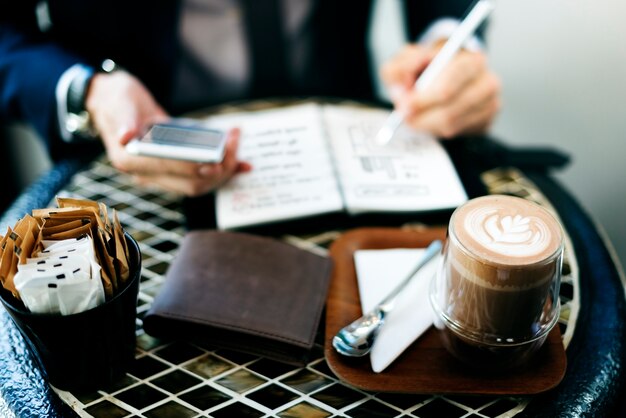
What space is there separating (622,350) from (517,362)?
13 cm

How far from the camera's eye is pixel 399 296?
560 millimetres

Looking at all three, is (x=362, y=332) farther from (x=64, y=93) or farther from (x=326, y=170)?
(x=64, y=93)

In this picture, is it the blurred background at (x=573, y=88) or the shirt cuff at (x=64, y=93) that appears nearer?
the shirt cuff at (x=64, y=93)

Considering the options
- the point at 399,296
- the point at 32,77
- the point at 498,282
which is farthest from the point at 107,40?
the point at 498,282

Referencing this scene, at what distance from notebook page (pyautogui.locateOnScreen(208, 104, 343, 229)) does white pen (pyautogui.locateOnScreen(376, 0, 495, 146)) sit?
3.6 inches

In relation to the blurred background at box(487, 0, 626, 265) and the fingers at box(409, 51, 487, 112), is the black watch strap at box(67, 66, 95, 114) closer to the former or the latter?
the fingers at box(409, 51, 487, 112)

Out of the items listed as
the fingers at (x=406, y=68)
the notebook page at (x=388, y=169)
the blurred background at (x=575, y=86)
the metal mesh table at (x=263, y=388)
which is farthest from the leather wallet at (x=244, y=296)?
the blurred background at (x=575, y=86)

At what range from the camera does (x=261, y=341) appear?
1.71ft

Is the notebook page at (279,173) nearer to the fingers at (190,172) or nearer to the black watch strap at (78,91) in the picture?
the fingers at (190,172)

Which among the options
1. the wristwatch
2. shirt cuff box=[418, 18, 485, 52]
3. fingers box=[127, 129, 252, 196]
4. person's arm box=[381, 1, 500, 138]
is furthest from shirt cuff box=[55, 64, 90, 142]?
shirt cuff box=[418, 18, 485, 52]

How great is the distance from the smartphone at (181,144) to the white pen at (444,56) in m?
0.23

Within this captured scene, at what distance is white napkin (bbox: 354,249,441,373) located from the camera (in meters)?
0.51

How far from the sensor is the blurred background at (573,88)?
3.41 feet

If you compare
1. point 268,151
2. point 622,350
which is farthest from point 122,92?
point 622,350
